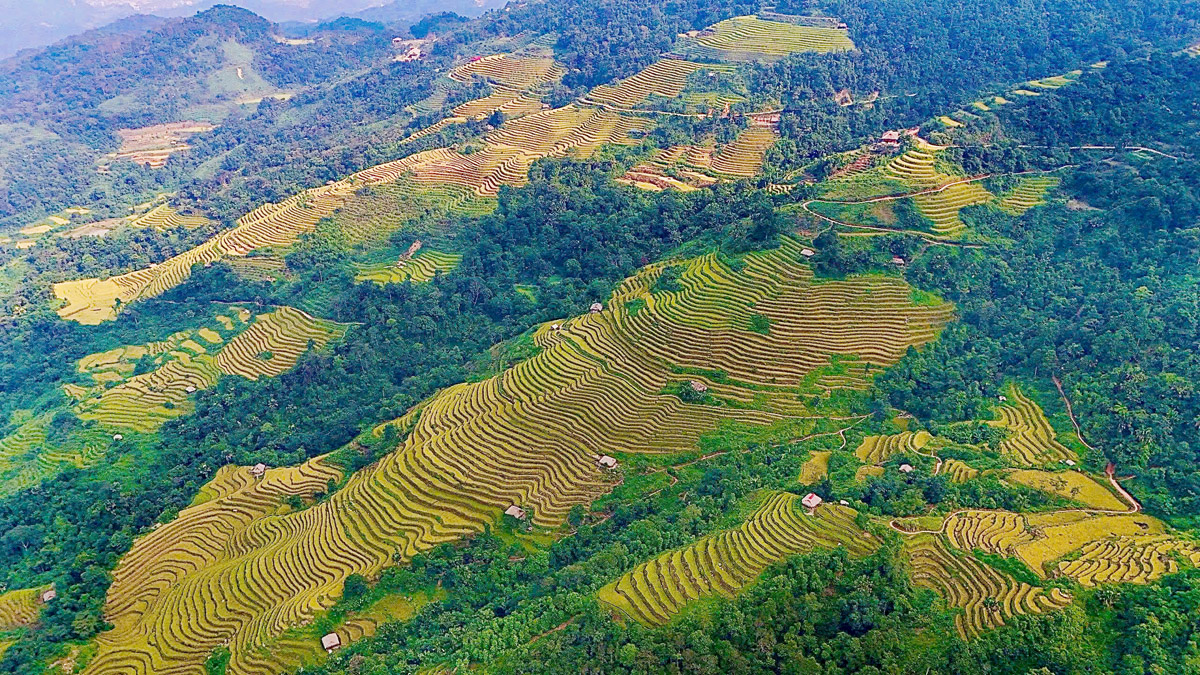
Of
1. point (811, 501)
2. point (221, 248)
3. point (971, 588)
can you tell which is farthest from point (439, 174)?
point (971, 588)

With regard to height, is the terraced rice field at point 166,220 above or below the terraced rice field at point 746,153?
below

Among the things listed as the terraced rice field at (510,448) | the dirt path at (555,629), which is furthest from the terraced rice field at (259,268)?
the dirt path at (555,629)

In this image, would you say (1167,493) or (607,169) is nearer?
(1167,493)

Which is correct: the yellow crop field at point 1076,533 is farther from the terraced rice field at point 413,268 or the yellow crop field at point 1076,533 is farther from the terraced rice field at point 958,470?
the terraced rice field at point 413,268

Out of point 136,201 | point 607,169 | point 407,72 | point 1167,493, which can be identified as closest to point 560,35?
point 407,72

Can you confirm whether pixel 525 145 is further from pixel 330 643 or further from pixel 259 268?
pixel 330 643

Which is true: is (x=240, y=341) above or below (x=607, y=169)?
below

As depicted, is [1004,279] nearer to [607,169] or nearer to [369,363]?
[607,169]
